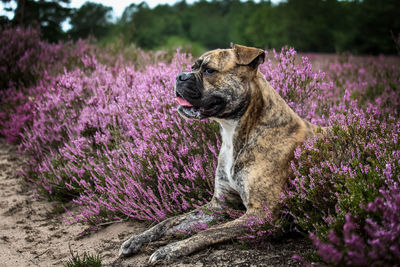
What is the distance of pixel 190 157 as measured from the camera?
13.0 feet

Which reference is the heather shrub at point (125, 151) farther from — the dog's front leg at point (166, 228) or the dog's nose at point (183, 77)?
the dog's nose at point (183, 77)

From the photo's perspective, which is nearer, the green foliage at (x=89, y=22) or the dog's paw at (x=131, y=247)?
the dog's paw at (x=131, y=247)

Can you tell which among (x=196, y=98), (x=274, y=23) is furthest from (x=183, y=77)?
(x=274, y=23)

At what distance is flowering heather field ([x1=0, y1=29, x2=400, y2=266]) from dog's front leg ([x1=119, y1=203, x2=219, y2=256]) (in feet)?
0.66

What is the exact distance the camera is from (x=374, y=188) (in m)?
2.39

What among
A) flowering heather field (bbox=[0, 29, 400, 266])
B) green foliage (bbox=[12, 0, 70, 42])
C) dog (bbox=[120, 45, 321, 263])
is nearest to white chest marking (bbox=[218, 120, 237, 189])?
dog (bbox=[120, 45, 321, 263])

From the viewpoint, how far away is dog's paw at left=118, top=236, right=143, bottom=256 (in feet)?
10.8

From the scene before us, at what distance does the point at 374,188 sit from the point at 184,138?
84.6 inches

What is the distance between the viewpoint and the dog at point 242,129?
3.08 meters

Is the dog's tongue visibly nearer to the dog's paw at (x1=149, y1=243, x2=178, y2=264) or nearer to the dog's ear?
the dog's ear

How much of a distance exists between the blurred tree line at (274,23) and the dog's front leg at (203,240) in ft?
18.5

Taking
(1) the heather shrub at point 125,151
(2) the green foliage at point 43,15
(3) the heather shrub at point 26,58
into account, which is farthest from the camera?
(2) the green foliage at point 43,15

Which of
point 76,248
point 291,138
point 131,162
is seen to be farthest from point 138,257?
point 291,138

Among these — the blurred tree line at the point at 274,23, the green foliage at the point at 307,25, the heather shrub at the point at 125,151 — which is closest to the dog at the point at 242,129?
the heather shrub at the point at 125,151
